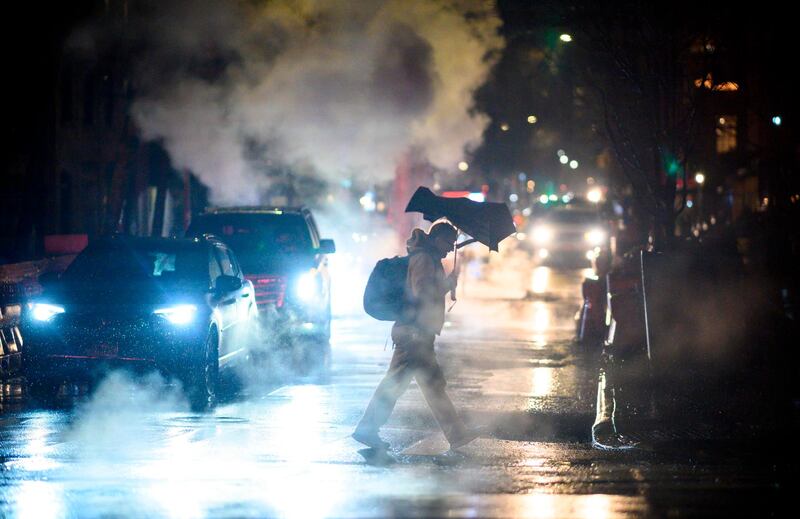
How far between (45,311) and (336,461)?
14.7 ft

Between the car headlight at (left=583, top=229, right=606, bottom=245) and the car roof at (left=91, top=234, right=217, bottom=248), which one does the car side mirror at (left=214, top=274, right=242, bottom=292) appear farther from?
the car headlight at (left=583, top=229, right=606, bottom=245)

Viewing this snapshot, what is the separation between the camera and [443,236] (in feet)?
30.1

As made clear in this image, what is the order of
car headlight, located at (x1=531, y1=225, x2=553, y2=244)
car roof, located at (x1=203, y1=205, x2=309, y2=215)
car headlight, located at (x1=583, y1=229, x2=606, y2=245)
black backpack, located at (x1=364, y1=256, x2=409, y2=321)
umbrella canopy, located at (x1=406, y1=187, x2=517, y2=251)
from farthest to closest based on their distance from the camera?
car headlight, located at (x1=531, y1=225, x2=553, y2=244) → car headlight, located at (x1=583, y1=229, x2=606, y2=245) → car roof, located at (x1=203, y1=205, x2=309, y2=215) → umbrella canopy, located at (x1=406, y1=187, x2=517, y2=251) → black backpack, located at (x1=364, y1=256, x2=409, y2=321)

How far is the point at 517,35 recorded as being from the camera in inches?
968

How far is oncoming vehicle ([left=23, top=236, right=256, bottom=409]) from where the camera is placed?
38.4ft

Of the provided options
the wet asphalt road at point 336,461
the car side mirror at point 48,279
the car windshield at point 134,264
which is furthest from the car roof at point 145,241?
the wet asphalt road at point 336,461

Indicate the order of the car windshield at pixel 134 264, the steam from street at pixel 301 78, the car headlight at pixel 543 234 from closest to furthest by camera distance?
the car windshield at pixel 134 264
the steam from street at pixel 301 78
the car headlight at pixel 543 234

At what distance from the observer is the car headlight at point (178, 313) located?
11.9 m

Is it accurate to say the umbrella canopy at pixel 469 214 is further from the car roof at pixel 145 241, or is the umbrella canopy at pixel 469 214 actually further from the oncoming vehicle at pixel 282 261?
the oncoming vehicle at pixel 282 261

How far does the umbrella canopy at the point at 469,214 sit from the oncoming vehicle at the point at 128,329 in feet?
11.2

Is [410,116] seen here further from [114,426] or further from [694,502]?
[694,502]

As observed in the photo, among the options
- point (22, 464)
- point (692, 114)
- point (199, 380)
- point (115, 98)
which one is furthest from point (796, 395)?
point (115, 98)

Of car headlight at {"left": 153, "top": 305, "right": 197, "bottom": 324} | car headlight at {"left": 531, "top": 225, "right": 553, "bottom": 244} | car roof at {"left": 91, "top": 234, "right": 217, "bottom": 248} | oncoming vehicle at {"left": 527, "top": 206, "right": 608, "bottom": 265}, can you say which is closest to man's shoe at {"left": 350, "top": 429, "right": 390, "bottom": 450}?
car headlight at {"left": 153, "top": 305, "right": 197, "bottom": 324}

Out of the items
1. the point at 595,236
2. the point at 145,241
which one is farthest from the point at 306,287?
the point at 595,236
